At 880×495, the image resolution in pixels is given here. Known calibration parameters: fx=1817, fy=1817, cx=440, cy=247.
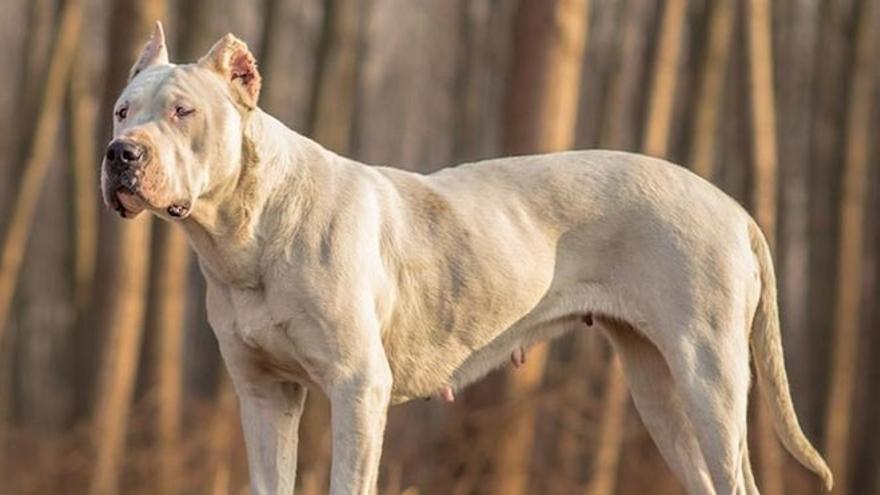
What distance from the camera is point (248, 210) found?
19.5 feet

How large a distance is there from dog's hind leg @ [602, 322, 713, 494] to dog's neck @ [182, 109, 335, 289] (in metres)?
1.52

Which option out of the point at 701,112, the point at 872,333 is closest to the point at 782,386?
the point at 701,112

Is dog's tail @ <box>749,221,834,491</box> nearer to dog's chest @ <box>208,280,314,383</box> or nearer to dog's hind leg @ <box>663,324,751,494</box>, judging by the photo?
dog's hind leg @ <box>663,324,751,494</box>

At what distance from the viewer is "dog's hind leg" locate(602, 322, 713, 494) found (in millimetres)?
6883

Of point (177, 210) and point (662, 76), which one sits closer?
point (177, 210)

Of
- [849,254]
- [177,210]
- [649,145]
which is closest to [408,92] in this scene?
[849,254]

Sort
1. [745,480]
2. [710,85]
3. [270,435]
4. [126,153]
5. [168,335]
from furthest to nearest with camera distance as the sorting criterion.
Answer: [710,85] < [168,335] < [745,480] < [270,435] < [126,153]

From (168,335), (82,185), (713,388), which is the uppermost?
(713,388)

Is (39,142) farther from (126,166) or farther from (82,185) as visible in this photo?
(126,166)

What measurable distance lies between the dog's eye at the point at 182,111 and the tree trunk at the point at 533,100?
→ 6263 mm

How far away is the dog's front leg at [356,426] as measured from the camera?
588 cm

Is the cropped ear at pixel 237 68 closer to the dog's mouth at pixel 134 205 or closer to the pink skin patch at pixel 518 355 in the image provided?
the dog's mouth at pixel 134 205

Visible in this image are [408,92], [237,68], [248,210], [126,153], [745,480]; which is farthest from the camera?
[408,92]

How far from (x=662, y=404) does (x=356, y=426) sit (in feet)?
5.07
